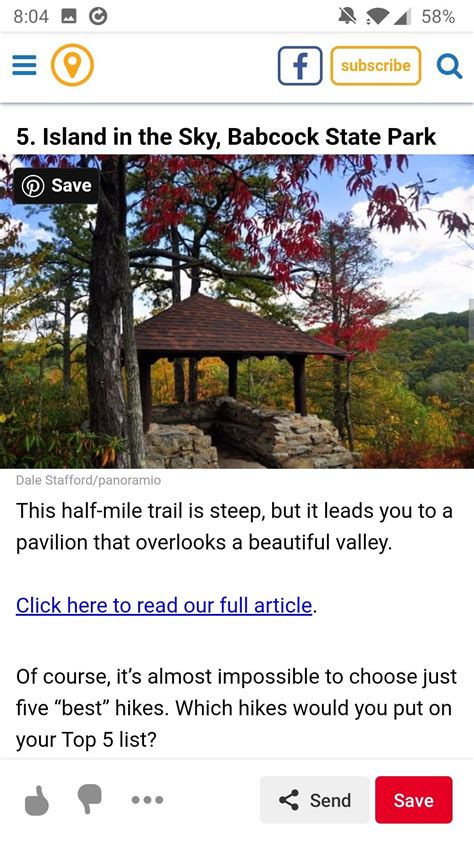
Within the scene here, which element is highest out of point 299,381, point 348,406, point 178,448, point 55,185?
point 55,185

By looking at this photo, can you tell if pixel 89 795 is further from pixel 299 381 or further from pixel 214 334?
pixel 299 381

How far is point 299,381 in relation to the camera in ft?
36.7

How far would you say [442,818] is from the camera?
7.74 ft

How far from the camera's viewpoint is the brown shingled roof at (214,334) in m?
8.89

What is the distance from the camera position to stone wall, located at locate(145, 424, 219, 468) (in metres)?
8.62

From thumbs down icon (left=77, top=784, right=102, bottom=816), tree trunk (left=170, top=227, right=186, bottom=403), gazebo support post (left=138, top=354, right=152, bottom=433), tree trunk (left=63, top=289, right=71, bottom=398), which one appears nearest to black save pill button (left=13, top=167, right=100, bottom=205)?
thumbs down icon (left=77, top=784, right=102, bottom=816)

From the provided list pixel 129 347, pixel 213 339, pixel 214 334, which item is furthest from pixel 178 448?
pixel 129 347
